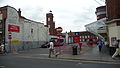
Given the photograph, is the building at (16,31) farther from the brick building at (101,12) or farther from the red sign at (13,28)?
the brick building at (101,12)

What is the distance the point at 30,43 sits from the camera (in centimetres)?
3005

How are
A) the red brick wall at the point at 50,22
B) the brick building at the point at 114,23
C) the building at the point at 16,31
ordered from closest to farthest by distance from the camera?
the brick building at the point at 114,23 < the building at the point at 16,31 < the red brick wall at the point at 50,22

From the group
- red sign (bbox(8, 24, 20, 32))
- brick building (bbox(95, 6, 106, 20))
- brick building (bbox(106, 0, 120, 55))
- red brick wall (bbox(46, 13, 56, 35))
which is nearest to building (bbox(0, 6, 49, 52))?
red sign (bbox(8, 24, 20, 32))

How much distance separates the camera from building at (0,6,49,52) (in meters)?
22.8

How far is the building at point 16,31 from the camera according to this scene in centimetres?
2283

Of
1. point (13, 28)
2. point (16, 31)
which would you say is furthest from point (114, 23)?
point (16, 31)

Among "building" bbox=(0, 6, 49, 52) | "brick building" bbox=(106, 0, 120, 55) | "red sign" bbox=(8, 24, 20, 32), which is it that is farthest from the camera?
"red sign" bbox=(8, 24, 20, 32)

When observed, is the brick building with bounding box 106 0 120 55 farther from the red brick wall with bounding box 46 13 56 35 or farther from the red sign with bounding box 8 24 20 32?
the red brick wall with bounding box 46 13 56 35

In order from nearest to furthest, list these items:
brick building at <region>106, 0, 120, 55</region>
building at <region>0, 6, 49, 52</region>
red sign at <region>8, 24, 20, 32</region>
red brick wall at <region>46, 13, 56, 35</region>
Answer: brick building at <region>106, 0, 120, 55</region>
building at <region>0, 6, 49, 52</region>
red sign at <region>8, 24, 20, 32</region>
red brick wall at <region>46, 13, 56, 35</region>

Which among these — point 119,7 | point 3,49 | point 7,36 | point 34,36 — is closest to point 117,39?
point 119,7

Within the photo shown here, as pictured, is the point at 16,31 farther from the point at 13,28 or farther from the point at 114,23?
the point at 114,23

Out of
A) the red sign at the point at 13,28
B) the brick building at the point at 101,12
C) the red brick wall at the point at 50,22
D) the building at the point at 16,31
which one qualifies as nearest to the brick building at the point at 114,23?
the building at the point at 16,31

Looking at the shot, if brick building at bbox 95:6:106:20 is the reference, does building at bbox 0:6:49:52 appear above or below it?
below

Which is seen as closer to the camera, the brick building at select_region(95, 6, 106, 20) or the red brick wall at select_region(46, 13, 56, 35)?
the brick building at select_region(95, 6, 106, 20)
